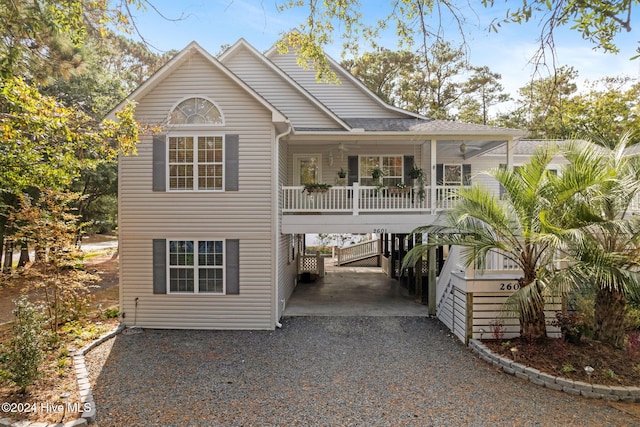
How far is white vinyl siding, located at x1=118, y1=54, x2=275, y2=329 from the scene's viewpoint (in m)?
9.27

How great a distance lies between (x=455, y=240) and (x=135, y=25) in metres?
7.08

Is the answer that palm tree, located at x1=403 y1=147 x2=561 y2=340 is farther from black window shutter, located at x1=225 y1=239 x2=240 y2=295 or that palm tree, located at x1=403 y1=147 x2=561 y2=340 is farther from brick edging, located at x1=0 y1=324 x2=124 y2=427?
brick edging, located at x1=0 y1=324 x2=124 y2=427

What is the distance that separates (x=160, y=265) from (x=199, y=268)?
1053 millimetres

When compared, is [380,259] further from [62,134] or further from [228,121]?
[62,134]

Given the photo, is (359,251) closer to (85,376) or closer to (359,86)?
(359,86)

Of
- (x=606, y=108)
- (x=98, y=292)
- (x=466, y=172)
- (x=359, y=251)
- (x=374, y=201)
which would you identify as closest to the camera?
(x=374, y=201)

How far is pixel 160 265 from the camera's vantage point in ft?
30.6

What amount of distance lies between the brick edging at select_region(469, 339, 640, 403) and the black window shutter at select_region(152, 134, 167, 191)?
905 centimetres

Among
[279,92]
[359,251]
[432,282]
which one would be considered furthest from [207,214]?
[359,251]

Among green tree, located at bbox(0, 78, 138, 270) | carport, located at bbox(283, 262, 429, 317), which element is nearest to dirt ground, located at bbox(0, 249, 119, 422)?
green tree, located at bbox(0, 78, 138, 270)

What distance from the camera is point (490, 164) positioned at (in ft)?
49.1

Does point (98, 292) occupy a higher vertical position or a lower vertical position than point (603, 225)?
lower

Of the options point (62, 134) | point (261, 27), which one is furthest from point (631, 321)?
point (62, 134)

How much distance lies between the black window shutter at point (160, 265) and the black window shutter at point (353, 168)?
6340mm
